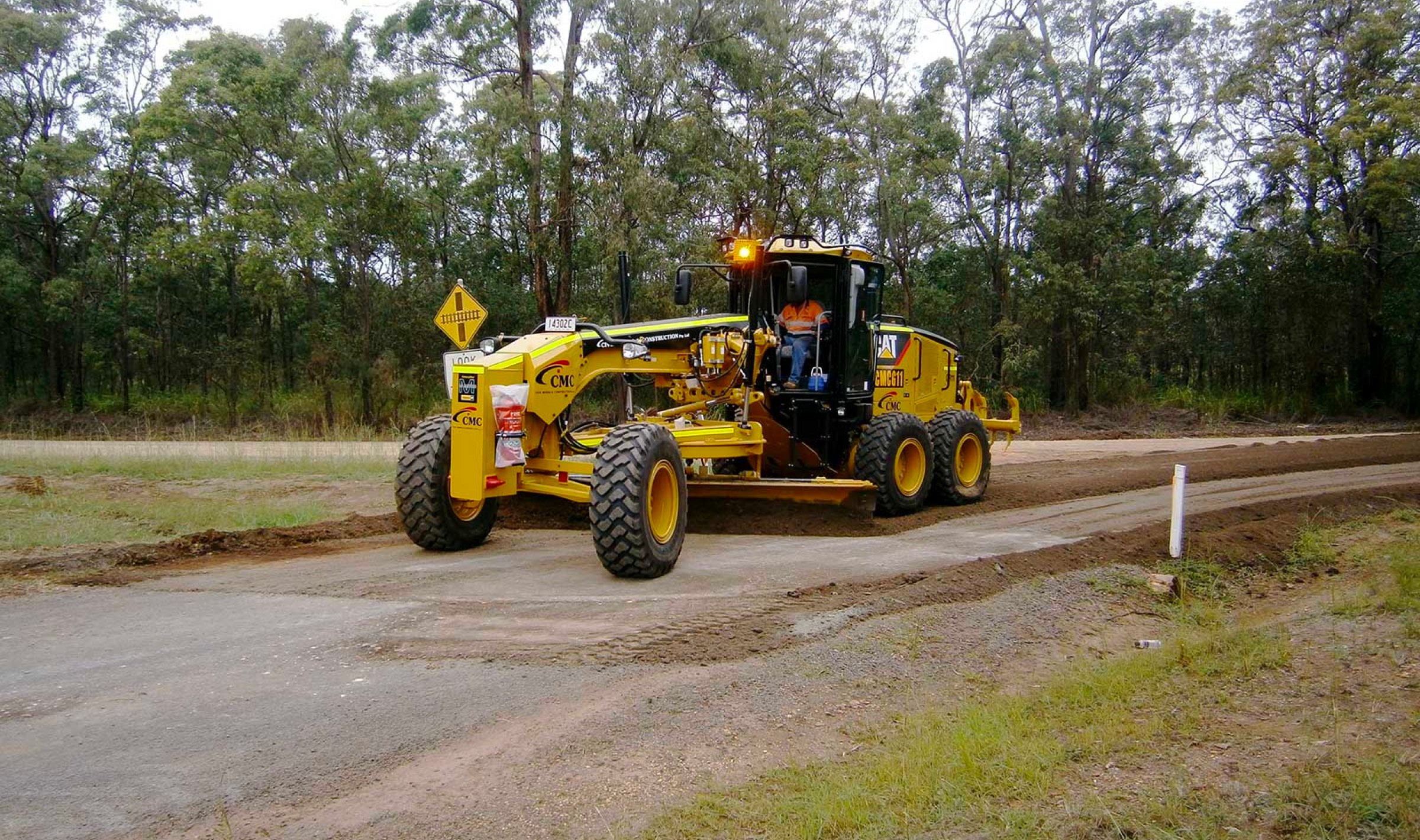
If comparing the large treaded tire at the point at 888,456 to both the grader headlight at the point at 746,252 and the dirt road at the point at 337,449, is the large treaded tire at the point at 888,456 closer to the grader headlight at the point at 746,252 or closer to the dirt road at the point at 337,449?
the grader headlight at the point at 746,252

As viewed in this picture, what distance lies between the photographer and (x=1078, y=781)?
3836 mm

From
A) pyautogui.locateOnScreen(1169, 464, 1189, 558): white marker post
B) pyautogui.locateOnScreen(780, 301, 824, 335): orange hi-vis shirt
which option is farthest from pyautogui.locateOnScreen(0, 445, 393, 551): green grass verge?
pyautogui.locateOnScreen(1169, 464, 1189, 558): white marker post

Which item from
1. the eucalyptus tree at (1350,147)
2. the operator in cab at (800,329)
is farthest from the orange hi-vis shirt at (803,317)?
the eucalyptus tree at (1350,147)

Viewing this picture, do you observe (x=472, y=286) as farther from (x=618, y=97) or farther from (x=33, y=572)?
(x=33, y=572)

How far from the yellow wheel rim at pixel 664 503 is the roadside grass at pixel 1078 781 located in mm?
3369

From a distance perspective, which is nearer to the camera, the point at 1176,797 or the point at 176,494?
the point at 1176,797

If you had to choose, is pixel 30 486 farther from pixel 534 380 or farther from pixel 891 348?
pixel 891 348

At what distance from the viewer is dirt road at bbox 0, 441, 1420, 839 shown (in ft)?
13.0

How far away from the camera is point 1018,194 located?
100 feet

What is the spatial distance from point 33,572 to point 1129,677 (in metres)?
8.46

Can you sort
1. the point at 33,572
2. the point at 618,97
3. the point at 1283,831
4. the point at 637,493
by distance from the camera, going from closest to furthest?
the point at 1283,831 → the point at 637,493 → the point at 33,572 → the point at 618,97

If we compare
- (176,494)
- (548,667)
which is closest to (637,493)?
(548,667)

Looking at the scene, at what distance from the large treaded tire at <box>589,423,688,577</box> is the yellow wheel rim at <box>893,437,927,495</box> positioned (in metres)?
4.33

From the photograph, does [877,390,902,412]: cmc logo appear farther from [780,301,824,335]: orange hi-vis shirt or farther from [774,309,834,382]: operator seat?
[780,301,824,335]: orange hi-vis shirt
